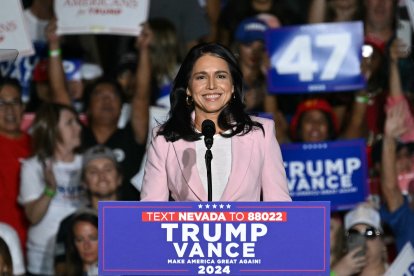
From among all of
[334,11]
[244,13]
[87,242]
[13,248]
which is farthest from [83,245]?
[334,11]

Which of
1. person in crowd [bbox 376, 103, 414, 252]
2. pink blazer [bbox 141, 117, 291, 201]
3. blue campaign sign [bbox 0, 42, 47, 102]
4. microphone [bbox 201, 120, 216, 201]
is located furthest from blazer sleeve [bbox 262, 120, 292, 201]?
blue campaign sign [bbox 0, 42, 47, 102]

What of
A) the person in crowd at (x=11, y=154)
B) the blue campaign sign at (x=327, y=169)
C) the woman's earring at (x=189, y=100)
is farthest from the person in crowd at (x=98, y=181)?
the woman's earring at (x=189, y=100)

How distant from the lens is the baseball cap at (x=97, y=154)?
25.9 ft

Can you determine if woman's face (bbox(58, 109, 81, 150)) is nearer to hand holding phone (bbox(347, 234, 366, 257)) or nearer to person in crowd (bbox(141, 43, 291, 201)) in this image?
hand holding phone (bbox(347, 234, 366, 257))

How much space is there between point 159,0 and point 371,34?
1.58 meters

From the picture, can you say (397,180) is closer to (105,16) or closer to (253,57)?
(253,57)

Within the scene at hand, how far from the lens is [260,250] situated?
4289 millimetres

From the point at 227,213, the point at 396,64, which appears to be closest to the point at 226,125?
the point at 227,213

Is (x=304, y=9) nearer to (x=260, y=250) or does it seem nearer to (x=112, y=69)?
(x=112, y=69)

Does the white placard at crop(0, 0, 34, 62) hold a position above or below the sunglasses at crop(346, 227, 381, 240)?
above

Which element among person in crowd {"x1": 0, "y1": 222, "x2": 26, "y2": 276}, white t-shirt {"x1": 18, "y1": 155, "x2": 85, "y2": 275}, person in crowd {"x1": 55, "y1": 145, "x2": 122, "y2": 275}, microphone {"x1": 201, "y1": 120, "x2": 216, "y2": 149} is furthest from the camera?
white t-shirt {"x1": 18, "y1": 155, "x2": 85, "y2": 275}

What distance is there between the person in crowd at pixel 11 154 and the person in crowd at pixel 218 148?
11.7ft

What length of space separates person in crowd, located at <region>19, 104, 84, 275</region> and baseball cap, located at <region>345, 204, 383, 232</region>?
174 centimetres

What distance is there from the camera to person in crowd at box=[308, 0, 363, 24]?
8.70m
